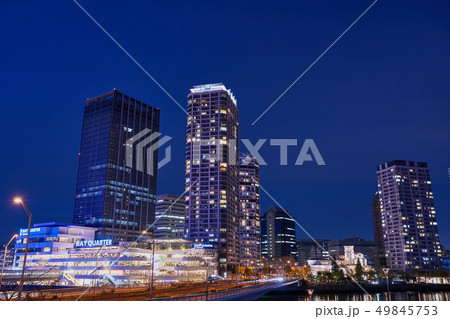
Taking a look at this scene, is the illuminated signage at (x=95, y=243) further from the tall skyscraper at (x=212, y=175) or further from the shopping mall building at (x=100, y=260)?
the tall skyscraper at (x=212, y=175)

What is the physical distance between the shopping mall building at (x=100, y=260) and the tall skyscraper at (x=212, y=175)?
19517 millimetres

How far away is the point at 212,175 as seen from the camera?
188m

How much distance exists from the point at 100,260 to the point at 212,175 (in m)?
82.9

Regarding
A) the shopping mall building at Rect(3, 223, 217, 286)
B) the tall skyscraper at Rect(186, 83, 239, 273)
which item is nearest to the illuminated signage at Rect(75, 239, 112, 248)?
the shopping mall building at Rect(3, 223, 217, 286)

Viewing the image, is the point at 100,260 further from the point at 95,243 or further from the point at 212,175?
the point at 212,175

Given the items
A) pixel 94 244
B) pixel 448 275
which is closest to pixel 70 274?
pixel 94 244

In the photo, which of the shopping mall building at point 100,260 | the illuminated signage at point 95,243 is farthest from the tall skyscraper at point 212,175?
the illuminated signage at point 95,243

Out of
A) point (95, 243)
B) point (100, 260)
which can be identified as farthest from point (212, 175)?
point (100, 260)

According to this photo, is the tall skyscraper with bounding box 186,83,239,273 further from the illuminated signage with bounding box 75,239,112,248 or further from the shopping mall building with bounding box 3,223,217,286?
the illuminated signage with bounding box 75,239,112,248

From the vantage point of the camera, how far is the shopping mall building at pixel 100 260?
109 meters

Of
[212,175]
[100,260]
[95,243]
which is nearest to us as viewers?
[100,260]

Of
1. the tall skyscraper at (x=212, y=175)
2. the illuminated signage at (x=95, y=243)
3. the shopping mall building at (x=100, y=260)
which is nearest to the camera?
the shopping mall building at (x=100, y=260)
